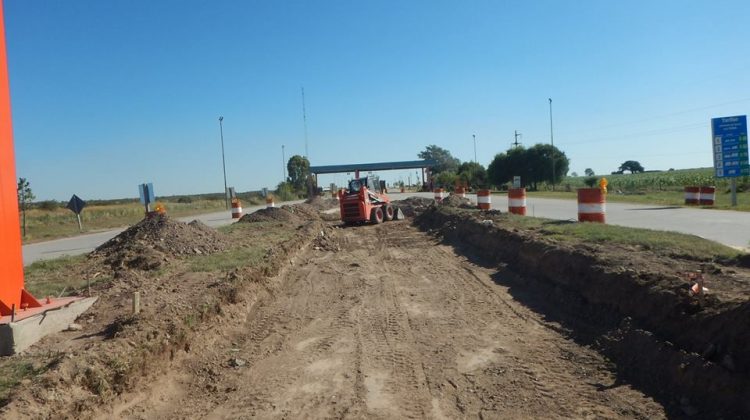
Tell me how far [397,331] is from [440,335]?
Result: 603 mm

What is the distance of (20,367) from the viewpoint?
5324mm

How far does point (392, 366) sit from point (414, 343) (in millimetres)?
813

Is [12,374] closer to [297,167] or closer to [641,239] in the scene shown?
[641,239]

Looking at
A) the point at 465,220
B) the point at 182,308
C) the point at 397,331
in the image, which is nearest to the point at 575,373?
the point at 397,331

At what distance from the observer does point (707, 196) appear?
2498 centimetres

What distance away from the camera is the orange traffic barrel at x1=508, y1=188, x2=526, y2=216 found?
18.9m

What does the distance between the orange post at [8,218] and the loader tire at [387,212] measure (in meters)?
20.1

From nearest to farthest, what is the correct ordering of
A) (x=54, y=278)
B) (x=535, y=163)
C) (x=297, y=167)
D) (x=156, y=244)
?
(x=54, y=278), (x=156, y=244), (x=535, y=163), (x=297, y=167)

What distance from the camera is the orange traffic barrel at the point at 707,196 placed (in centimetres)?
2469

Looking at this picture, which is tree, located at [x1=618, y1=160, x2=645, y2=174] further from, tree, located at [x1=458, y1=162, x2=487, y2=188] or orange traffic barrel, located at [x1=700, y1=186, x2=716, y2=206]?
orange traffic barrel, located at [x1=700, y1=186, x2=716, y2=206]

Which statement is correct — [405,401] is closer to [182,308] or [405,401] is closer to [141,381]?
[141,381]

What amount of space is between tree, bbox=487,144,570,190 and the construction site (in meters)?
59.4

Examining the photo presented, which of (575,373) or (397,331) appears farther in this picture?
(397,331)

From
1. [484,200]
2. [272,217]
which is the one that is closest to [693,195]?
[484,200]
